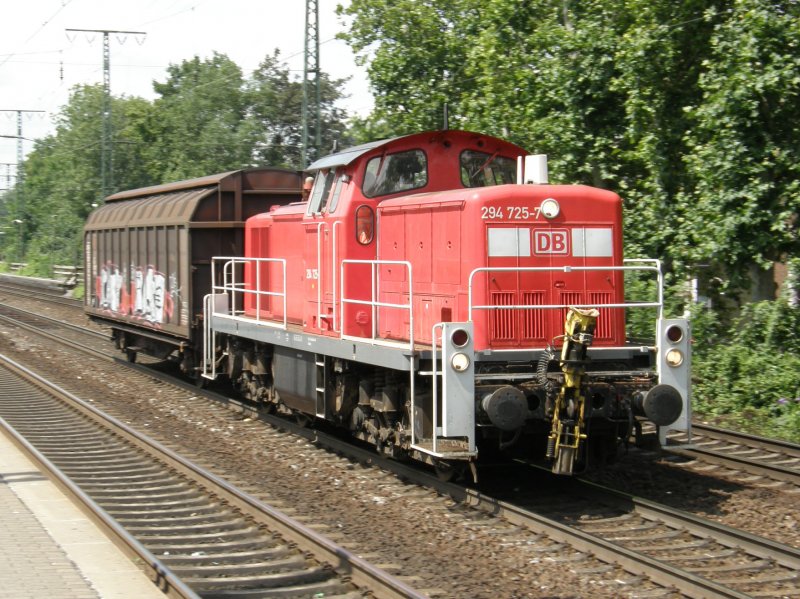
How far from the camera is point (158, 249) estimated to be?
16516 mm

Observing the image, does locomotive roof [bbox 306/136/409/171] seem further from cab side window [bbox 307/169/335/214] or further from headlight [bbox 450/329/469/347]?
headlight [bbox 450/329/469/347]

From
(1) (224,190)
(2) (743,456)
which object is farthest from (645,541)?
(1) (224,190)

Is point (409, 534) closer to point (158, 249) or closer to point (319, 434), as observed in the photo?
point (319, 434)

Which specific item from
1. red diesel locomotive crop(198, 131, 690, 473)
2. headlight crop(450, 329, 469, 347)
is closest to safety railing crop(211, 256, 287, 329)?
red diesel locomotive crop(198, 131, 690, 473)

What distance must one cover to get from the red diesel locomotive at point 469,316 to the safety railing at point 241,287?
85 cm

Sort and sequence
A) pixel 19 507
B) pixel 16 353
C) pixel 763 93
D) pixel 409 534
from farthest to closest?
pixel 16 353 < pixel 763 93 < pixel 19 507 < pixel 409 534

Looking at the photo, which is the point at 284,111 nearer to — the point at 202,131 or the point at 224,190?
the point at 202,131

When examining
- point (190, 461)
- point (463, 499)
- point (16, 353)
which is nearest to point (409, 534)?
point (463, 499)

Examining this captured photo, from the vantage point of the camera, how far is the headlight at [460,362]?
8008 millimetres

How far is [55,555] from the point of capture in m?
7.02

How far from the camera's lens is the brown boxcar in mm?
15125

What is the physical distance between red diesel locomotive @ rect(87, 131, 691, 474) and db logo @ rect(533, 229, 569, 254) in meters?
0.01

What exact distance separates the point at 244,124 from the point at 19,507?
37000 millimetres

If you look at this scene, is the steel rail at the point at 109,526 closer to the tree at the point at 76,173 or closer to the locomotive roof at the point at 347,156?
the locomotive roof at the point at 347,156
